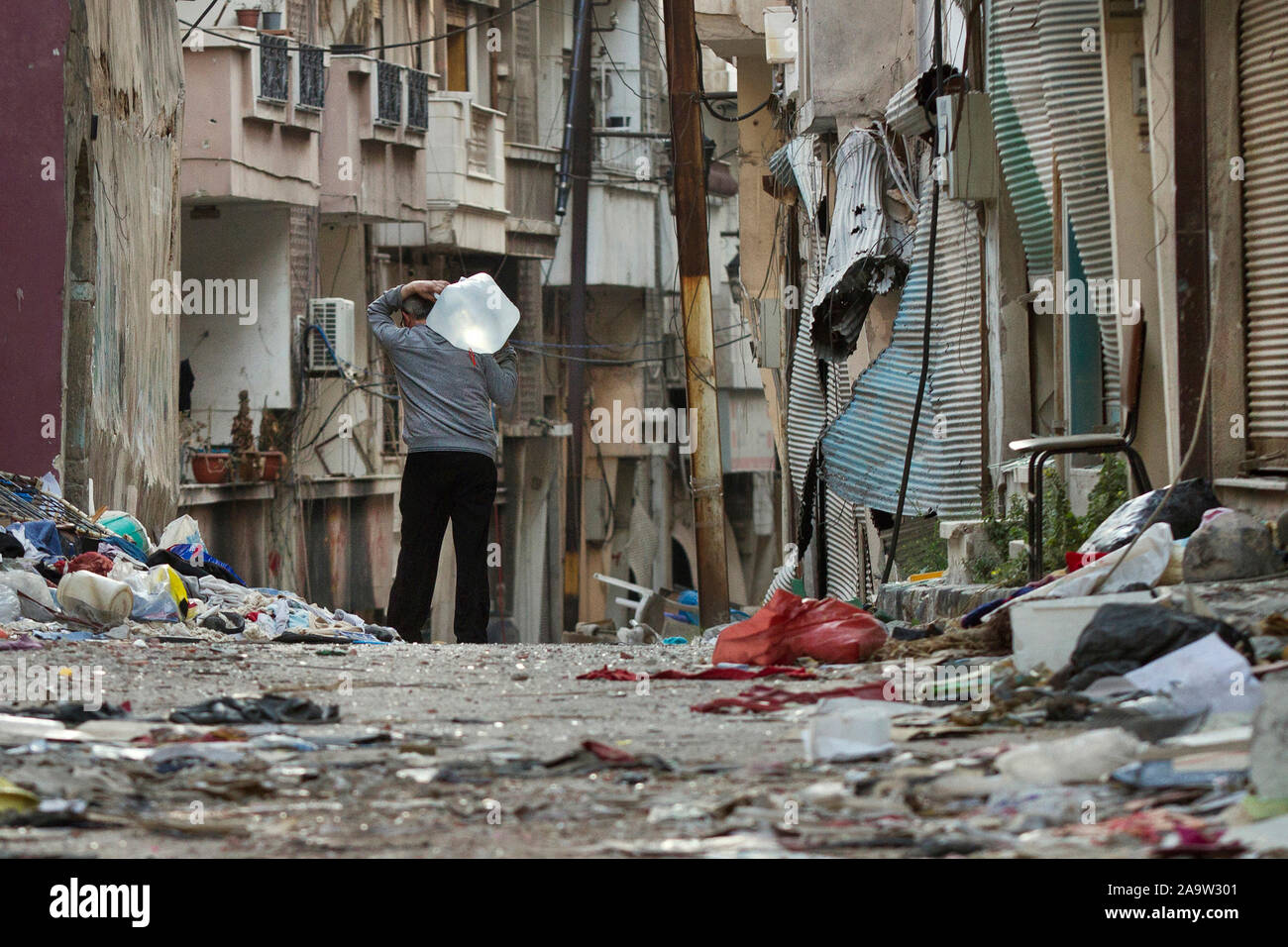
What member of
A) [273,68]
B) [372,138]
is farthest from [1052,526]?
[372,138]

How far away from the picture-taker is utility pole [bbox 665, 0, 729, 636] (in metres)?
15.8

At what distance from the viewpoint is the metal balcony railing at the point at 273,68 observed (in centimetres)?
2328

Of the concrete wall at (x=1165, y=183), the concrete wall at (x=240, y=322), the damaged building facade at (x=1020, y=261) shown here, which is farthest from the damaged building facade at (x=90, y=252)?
the concrete wall at (x=240, y=322)

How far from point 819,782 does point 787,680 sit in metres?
2.31

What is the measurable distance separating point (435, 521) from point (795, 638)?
339cm

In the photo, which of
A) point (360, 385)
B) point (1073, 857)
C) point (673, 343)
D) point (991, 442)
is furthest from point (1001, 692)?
point (673, 343)

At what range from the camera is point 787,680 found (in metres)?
6.77

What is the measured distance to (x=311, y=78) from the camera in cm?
2464

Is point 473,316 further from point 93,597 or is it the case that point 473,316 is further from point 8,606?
point 8,606

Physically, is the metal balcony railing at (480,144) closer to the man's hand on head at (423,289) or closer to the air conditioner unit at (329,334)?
the air conditioner unit at (329,334)

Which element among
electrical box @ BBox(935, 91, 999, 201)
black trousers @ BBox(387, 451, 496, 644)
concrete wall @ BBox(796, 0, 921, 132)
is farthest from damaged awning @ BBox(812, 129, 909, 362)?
black trousers @ BBox(387, 451, 496, 644)

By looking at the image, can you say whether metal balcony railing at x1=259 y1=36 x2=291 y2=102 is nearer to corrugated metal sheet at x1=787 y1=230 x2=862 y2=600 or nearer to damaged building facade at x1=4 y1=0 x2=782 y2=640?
damaged building facade at x1=4 y1=0 x2=782 y2=640

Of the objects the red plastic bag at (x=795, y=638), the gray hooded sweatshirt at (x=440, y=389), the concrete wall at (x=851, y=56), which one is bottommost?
the red plastic bag at (x=795, y=638)
